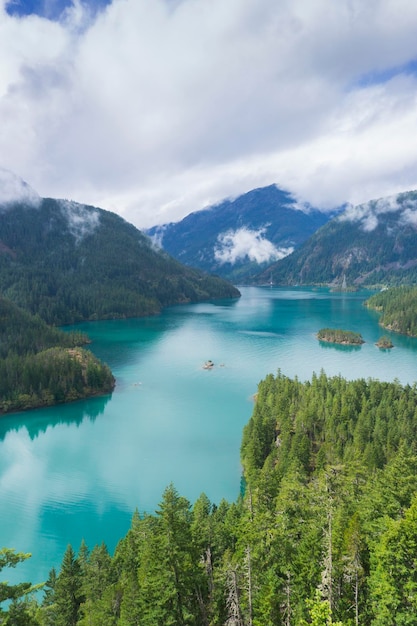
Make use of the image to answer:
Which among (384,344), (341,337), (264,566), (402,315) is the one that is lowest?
(384,344)

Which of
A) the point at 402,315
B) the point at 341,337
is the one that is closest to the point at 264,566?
the point at 341,337

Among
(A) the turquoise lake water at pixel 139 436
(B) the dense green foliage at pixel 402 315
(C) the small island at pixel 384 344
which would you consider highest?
(B) the dense green foliage at pixel 402 315

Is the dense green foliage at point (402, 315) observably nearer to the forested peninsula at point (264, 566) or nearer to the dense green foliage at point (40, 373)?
the dense green foliage at point (40, 373)

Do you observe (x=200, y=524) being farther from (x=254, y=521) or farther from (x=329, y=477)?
(x=329, y=477)

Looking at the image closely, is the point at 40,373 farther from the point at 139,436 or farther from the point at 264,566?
the point at 264,566

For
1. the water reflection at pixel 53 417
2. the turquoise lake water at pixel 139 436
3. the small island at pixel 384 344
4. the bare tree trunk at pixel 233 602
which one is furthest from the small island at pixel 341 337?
the bare tree trunk at pixel 233 602
